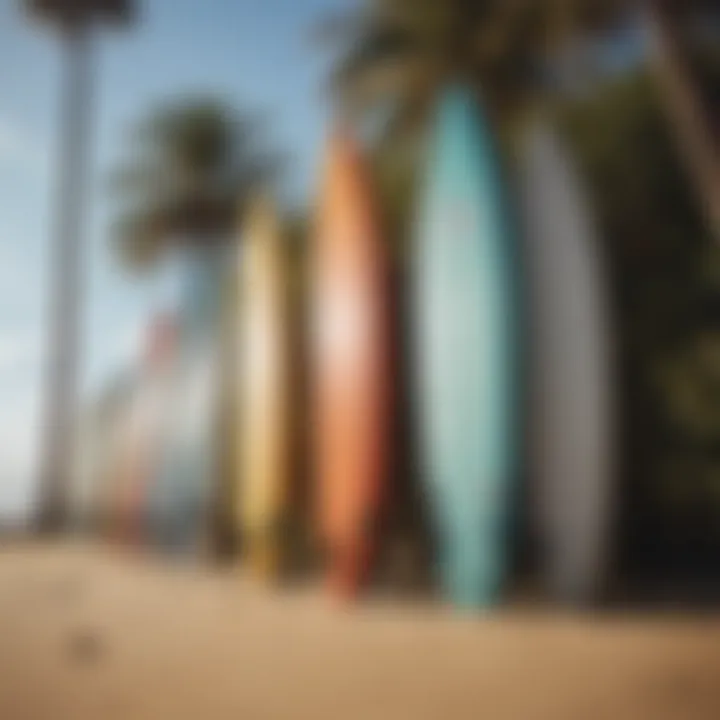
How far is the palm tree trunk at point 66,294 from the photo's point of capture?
136 centimetres

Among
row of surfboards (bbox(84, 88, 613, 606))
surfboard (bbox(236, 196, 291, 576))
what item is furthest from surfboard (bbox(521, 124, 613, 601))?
surfboard (bbox(236, 196, 291, 576))

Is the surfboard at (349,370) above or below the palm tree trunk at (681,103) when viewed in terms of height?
below

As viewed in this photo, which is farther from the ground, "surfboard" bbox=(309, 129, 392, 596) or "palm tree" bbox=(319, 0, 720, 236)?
"palm tree" bbox=(319, 0, 720, 236)

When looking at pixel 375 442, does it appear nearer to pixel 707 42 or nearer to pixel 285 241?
pixel 285 241

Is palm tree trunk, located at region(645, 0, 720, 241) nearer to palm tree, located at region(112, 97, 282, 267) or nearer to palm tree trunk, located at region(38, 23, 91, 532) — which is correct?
palm tree, located at region(112, 97, 282, 267)

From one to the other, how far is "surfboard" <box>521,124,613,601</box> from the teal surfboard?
0.03 meters

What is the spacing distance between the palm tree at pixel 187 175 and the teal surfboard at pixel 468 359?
0.68 feet

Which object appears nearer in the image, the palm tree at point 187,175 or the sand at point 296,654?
the sand at point 296,654

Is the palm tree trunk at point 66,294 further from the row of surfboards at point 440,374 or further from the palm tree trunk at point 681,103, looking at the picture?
the palm tree trunk at point 681,103

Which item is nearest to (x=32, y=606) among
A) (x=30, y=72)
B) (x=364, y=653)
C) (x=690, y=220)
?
(x=364, y=653)

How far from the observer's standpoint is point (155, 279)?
138cm

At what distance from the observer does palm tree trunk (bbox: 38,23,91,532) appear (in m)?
1.36

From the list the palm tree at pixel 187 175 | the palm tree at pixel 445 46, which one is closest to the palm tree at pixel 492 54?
the palm tree at pixel 445 46

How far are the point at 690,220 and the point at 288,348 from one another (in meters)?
0.47
